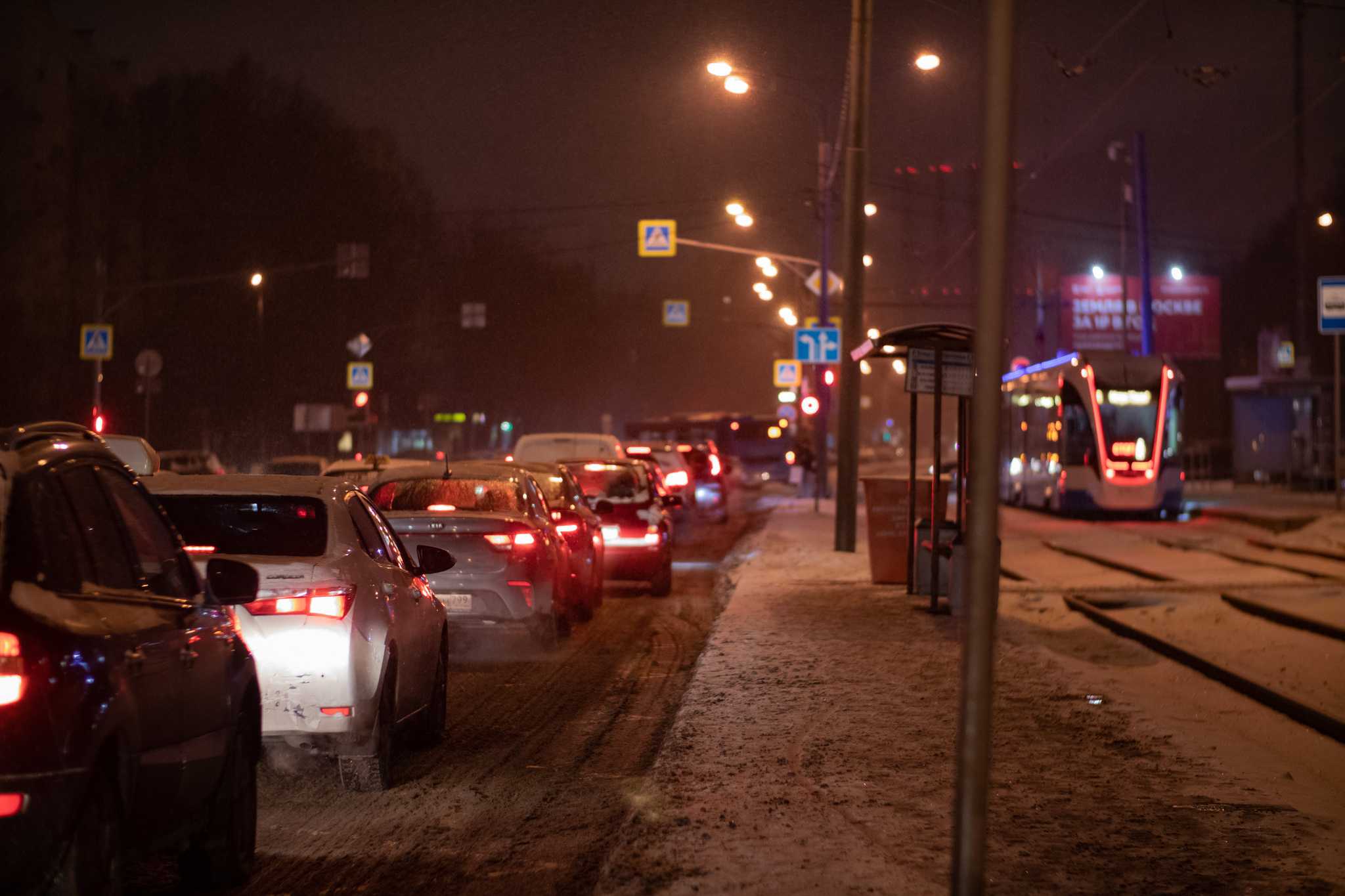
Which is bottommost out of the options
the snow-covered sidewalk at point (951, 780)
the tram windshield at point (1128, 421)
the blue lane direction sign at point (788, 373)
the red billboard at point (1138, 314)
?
the snow-covered sidewalk at point (951, 780)

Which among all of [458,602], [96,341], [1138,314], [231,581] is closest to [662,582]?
[458,602]

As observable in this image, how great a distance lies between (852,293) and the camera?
69.9ft

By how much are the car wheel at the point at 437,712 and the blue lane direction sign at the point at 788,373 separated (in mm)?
35907

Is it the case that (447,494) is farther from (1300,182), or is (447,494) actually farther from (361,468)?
(1300,182)

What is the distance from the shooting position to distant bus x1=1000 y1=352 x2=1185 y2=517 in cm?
3070

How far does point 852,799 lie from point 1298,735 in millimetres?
3610

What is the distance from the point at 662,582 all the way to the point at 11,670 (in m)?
14.2

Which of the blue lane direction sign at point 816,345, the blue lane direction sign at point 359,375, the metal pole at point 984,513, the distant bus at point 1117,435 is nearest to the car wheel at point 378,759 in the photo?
→ the metal pole at point 984,513

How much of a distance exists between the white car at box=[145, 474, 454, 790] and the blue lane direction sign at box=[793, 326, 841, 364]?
64.2 feet

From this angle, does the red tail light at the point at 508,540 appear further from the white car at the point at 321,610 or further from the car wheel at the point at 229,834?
the car wheel at the point at 229,834

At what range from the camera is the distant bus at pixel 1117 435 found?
101 feet

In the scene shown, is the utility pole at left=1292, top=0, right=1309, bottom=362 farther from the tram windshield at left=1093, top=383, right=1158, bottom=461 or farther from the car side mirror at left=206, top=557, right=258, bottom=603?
the car side mirror at left=206, top=557, right=258, bottom=603

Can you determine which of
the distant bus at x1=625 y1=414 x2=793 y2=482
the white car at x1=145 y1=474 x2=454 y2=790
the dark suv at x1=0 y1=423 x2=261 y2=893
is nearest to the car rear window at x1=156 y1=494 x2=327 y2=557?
the white car at x1=145 y1=474 x2=454 y2=790

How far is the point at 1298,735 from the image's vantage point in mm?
8781
